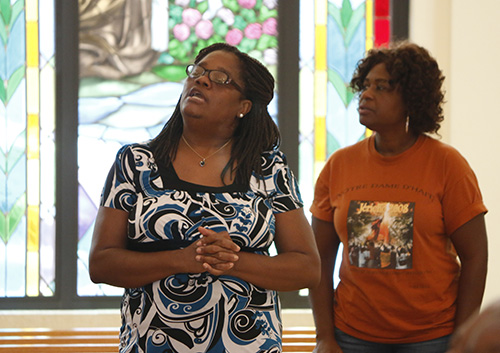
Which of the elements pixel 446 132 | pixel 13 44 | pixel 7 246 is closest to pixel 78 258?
pixel 7 246

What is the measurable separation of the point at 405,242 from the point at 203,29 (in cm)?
279

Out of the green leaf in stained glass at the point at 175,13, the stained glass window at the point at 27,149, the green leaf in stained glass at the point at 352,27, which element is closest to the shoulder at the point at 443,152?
the green leaf in stained glass at the point at 352,27

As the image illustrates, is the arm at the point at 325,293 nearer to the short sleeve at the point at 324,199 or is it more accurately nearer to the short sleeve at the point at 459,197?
the short sleeve at the point at 324,199

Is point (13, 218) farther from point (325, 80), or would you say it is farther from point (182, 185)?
point (182, 185)

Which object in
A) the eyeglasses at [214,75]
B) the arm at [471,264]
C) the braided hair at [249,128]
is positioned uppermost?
the eyeglasses at [214,75]

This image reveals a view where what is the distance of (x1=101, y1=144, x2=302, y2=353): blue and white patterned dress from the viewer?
171cm

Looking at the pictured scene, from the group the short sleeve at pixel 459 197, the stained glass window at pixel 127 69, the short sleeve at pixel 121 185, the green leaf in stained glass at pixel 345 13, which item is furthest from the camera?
the green leaf in stained glass at pixel 345 13

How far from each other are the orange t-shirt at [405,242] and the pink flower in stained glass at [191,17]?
261cm

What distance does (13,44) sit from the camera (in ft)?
13.9

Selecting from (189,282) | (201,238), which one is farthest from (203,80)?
(189,282)

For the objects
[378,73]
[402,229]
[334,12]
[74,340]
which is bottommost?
[74,340]

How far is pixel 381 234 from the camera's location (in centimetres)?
197

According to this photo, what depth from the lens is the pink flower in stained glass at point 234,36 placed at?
4.38 meters

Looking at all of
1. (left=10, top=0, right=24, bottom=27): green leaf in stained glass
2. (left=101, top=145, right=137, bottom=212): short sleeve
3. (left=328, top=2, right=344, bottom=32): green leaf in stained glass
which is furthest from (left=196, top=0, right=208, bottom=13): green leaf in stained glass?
(left=101, top=145, right=137, bottom=212): short sleeve
